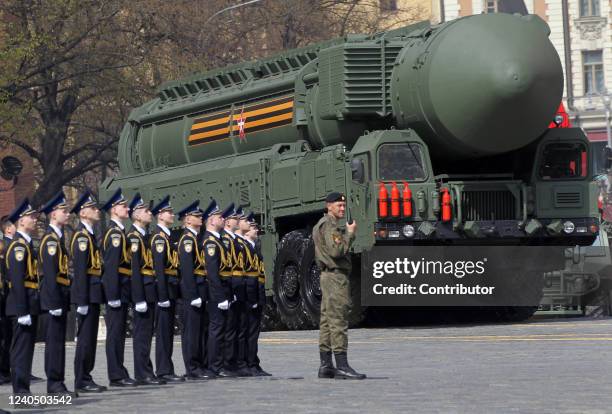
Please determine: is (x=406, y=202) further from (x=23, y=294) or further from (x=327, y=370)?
(x=23, y=294)

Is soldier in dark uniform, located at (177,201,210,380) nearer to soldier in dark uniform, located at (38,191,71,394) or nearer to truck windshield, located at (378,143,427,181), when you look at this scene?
soldier in dark uniform, located at (38,191,71,394)

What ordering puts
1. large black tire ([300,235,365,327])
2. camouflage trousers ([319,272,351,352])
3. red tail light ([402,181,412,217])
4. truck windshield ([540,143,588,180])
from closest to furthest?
camouflage trousers ([319,272,351,352])
red tail light ([402,181,412,217])
large black tire ([300,235,365,327])
truck windshield ([540,143,588,180])

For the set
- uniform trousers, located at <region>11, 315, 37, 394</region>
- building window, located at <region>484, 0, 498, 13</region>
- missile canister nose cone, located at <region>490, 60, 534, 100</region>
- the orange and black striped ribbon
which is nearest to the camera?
uniform trousers, located at <region>11, 315, 37, 394</region>

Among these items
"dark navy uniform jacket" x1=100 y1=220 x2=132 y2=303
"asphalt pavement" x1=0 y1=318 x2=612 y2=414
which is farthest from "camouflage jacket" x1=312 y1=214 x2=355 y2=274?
"dark navy uniform jacket" x1=100 y1=220 x2=132 y2=303

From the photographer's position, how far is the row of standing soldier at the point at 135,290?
15172 millimetres

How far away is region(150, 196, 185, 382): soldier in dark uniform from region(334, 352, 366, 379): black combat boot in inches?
67.3

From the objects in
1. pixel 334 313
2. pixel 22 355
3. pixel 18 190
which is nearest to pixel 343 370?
pixel 334 313

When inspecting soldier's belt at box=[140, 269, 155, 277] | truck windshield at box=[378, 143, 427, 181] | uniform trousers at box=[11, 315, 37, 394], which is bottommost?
uniform trousers at box=[11, 315, 37, 394]

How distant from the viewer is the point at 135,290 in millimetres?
16828

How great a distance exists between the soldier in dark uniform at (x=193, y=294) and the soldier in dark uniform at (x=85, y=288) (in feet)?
6.30

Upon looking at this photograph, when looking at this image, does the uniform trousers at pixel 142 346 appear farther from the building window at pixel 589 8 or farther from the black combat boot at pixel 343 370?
the building window at pixel 589 8

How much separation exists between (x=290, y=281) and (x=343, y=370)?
1046 cm

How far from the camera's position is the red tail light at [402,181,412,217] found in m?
24.7

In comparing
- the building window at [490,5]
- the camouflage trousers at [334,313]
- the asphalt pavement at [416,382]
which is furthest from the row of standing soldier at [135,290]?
the building window at [490,5]
